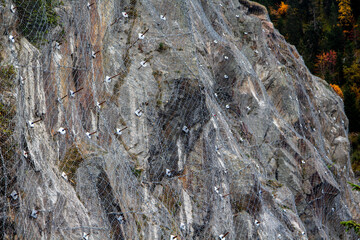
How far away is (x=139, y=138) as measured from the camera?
37.2ft

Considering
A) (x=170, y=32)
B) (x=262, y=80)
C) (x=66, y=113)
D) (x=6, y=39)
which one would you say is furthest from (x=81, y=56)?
(x=262, y=80)

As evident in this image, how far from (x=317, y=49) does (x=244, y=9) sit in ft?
69.1

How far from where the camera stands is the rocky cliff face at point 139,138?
8.30 meters

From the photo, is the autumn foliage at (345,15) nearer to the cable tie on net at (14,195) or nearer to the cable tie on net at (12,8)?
the cable tie on net at (12,8)

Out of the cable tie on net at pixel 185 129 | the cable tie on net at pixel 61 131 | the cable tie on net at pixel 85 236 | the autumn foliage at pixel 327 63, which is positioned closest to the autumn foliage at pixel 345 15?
the autumn foliage at pixel 327 63

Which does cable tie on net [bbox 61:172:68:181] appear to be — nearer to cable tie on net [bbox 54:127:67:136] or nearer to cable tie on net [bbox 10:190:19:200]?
cable tie on net [bbox 54:127:67:136]

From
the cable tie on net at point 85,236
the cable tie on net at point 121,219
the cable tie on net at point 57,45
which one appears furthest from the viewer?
the cable tie on net at point 57,45

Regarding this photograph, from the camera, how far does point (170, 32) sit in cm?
1424

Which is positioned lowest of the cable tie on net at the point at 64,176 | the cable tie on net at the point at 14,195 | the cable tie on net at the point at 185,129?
the cable tie on net at the point at 185,129

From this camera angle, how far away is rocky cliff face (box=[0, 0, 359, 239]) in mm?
8305

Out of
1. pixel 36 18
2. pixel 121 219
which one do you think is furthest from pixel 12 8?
pixel 121 219

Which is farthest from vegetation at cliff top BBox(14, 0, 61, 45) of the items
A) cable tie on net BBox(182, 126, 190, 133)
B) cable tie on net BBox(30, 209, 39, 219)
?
cable tie on net BBox(182, 126, 190, 133)

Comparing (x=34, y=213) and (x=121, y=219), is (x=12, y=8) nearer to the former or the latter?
(x=34, y=213)

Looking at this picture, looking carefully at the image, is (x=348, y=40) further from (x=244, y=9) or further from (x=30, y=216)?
(x=30, y=216)
